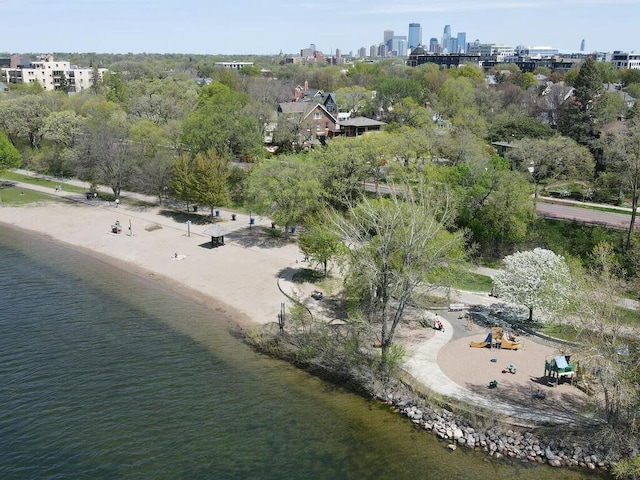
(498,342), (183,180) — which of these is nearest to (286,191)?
(183,180)

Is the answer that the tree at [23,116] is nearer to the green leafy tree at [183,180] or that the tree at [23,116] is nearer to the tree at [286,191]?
the green leafy tree at [183,180]

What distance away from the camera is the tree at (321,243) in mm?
38375

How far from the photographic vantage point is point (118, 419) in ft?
85.6

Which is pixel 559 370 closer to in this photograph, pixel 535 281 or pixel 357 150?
pixel 535 281

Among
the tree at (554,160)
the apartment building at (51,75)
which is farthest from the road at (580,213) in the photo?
the apartment building at (51,75)

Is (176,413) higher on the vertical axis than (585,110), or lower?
lower

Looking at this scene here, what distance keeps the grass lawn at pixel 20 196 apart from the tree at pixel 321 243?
4128 centimetres

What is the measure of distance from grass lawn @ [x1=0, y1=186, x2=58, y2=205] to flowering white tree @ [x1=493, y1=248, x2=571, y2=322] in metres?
55.6

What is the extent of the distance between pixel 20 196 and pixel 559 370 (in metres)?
65.3

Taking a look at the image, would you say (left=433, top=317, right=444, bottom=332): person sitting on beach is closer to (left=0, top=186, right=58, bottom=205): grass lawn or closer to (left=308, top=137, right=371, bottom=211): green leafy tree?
(left=308, top=137, right=371, bottom=211): green leafy tree

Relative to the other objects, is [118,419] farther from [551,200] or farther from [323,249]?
[551,200]

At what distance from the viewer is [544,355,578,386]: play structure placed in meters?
27.9

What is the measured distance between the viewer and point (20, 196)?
67.6 meters

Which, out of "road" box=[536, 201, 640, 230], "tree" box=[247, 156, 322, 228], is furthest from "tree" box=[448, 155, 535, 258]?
"tree" box=[247, 156, 322, 228]
